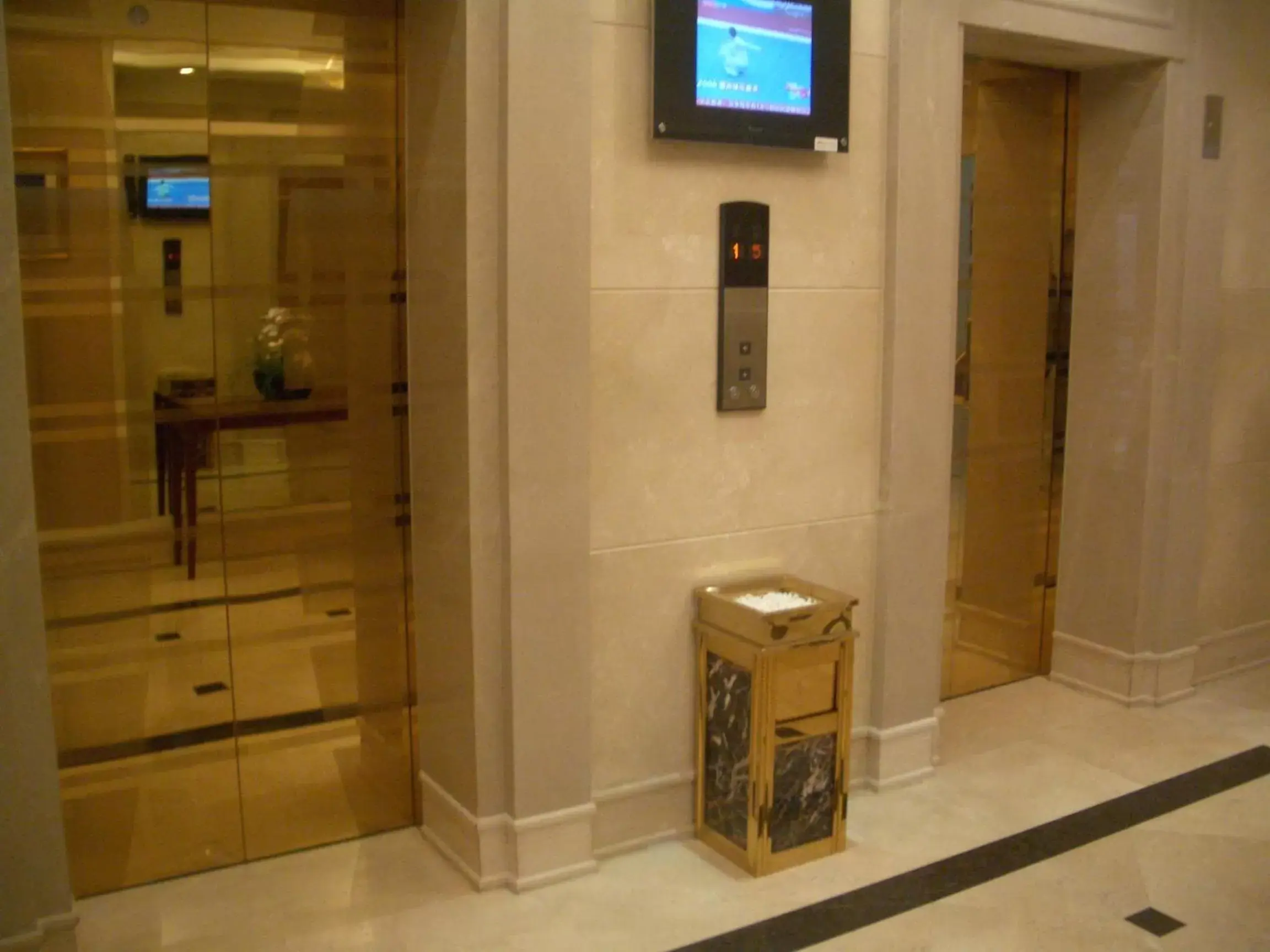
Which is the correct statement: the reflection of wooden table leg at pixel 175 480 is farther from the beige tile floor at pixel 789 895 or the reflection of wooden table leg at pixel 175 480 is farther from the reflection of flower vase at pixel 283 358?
the beige tile floor at pixel 789 895

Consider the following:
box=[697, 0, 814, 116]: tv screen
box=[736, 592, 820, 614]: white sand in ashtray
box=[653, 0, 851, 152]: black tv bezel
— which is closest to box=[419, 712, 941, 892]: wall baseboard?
box=[736, 592, 820, 614]: white sand in ashtray

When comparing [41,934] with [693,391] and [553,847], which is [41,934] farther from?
[693,391]

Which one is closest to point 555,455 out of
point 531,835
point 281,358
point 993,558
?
point 281,358

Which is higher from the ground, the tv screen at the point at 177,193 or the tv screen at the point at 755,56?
the tv screen at the point at 755,56

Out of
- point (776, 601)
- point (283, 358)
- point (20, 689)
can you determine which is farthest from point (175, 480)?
point (776, 601)

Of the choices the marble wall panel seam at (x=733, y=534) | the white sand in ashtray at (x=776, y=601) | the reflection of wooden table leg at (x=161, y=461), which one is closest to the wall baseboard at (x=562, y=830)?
the white sand in ashtray at (x=776, y=601)

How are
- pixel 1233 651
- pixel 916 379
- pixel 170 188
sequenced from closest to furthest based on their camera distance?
pixel 170 188 < pixel 916 379 < pixel 1233 651

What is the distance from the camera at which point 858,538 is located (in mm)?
4258

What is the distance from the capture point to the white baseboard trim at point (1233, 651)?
550 cm

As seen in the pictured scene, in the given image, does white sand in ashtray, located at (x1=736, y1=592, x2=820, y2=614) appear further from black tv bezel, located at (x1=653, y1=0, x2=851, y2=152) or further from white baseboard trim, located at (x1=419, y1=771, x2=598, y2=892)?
black tv bezel, located at (x1=653, y1=0, x2=851, y2=152)

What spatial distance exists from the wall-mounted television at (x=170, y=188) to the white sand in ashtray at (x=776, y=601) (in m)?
1.98

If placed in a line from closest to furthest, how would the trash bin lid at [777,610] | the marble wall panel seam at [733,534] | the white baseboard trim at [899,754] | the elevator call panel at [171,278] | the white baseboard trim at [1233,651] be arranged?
1. the elevator call panel at [171,278]
2. the trash bin lid at [777,610]
3. the marble wall panel seam at [733,534]
4. the white baseboard trim at [899,754]
5. the white baseboard trim at [1233,651]

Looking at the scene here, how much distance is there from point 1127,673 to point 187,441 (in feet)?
12.9

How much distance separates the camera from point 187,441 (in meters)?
3.57
